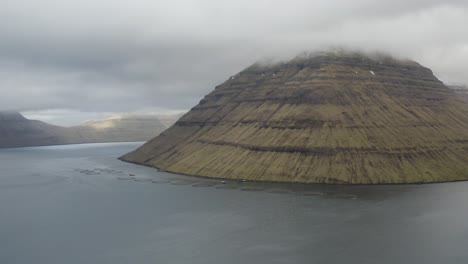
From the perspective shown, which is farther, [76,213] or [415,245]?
[76,213]

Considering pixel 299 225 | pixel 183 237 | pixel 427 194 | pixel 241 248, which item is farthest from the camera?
pixel 427 194

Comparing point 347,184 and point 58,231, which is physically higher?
point 347,184

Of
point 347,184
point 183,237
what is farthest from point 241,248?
point 347,184

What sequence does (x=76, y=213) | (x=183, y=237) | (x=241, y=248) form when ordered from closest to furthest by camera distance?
(x=241, y=248) < (x=183, y=237) < (x=76, y=213)

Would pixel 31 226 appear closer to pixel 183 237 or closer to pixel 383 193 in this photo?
pixel 183 237

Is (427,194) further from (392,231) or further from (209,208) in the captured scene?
(209,208)

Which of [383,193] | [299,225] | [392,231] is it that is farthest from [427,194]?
[299,225]
